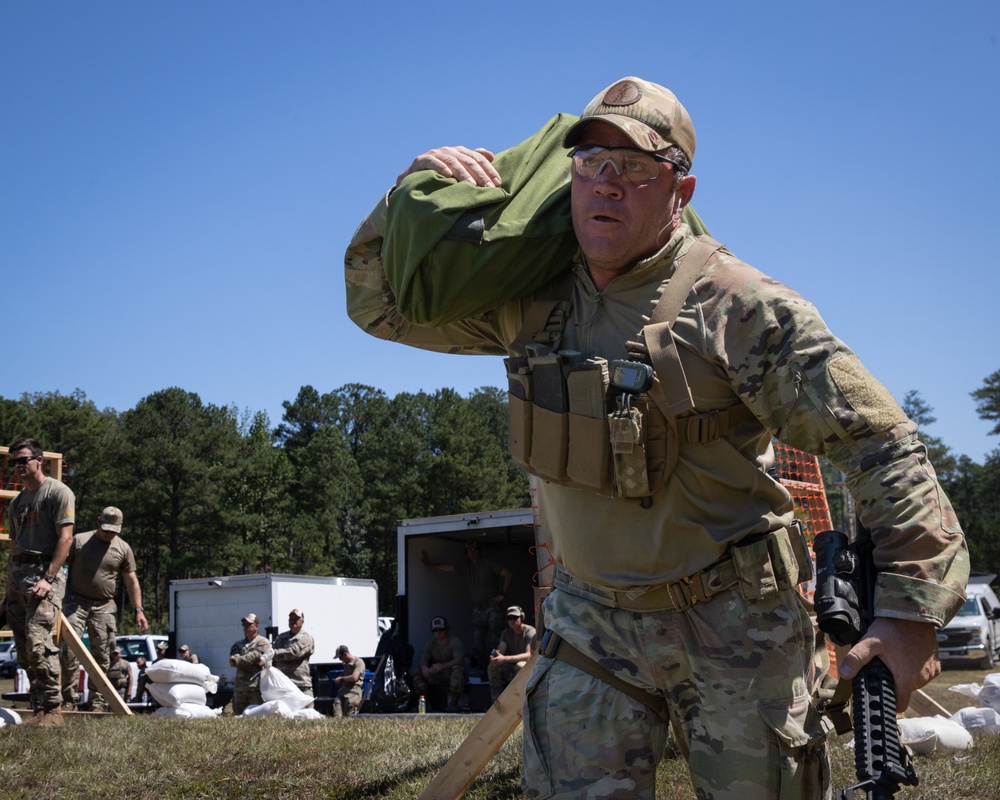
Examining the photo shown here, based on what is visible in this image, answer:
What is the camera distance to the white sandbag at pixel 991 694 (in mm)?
7473

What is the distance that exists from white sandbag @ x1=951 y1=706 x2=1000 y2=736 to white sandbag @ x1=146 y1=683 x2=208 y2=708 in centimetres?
874

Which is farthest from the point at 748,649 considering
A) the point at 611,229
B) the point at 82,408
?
the point at 82,408

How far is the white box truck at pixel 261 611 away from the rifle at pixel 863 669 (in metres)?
16.3

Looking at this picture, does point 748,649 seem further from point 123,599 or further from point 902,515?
point 123,599

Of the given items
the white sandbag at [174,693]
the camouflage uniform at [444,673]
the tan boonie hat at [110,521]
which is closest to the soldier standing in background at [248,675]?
the white sandbag at [174,693]

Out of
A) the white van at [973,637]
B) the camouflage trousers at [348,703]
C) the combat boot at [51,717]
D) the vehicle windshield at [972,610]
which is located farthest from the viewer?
the vehicle windshield at [972,610]

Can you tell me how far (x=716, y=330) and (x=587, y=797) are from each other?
1.28 meters

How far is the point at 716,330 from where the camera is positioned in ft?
9.32

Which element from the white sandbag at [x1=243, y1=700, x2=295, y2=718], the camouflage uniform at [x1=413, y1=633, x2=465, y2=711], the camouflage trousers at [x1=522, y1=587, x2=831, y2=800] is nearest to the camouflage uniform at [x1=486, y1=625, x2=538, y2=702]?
the camouflage uniform at [x1=413, y1=633, x2=465, y2=711]

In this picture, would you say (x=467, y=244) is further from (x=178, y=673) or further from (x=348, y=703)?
(x=348, y=703)

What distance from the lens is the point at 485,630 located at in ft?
54.0

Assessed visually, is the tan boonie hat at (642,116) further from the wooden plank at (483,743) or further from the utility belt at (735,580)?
the wooden plank at (483,743)

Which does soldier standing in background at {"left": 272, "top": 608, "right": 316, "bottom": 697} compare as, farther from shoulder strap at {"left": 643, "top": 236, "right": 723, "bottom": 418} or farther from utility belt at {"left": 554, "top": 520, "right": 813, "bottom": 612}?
shoulder strap at {"left": 643, "top": 236, "right": 723, "bottom": 418}

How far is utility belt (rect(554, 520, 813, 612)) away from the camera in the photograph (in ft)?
9.18
